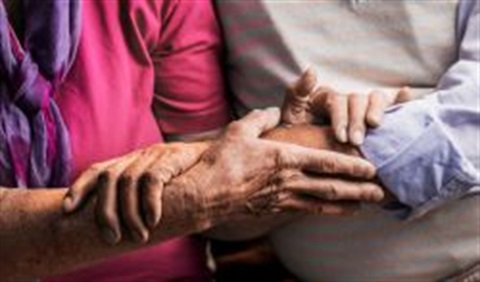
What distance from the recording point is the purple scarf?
142cm

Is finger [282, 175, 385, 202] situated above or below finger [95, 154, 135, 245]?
below

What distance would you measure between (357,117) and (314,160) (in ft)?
0.41

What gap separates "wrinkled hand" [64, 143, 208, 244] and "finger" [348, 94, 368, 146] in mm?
284

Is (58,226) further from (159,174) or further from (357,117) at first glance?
(357,117)

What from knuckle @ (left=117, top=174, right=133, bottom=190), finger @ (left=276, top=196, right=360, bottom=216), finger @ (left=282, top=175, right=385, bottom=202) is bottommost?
finger @ (left=276, top=196, right=360, bottom=216)

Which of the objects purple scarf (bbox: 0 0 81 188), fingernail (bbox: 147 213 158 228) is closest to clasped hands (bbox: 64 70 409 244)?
fingernail (bbox: 147 213 158 228)

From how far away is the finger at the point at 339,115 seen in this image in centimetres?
146

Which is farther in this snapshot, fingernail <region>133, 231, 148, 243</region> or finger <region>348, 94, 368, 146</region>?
finger <region>348, 94, 368, 146</region>

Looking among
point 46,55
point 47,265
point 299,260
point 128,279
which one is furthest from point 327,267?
point 46,55

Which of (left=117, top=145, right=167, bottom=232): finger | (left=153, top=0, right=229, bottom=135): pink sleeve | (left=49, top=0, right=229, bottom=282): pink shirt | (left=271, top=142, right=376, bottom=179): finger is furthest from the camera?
(left=153, top=0, right=229, bottom=135): pink sleeve

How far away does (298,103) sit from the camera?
4.95 ft

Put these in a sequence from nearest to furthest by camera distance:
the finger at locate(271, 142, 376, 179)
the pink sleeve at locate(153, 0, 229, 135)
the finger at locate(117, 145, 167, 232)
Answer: the finger at locate(117, 145, 167, 232) < the finger at locate(271, 142, 376, 179) < the pink sleeve at locate(153, 0, 229, 135)

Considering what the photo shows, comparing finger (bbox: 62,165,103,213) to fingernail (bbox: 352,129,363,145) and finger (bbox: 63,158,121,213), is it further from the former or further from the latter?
fingernail (bbox: 352,129,363,145)

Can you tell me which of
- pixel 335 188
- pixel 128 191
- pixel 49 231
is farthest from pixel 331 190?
pixel 49 231
